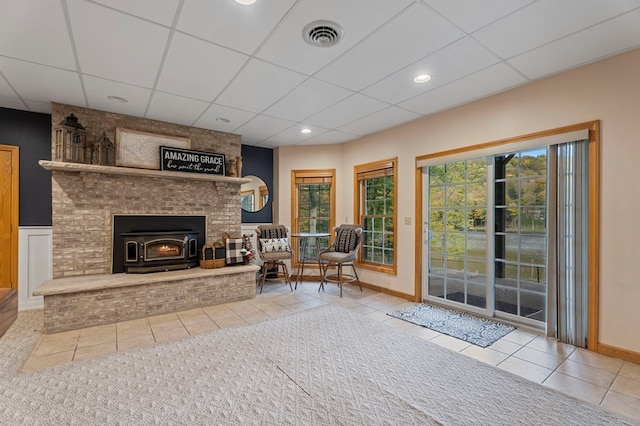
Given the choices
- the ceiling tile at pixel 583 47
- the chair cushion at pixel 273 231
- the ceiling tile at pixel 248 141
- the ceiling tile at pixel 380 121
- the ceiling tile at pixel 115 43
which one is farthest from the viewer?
the ceiling tile at pixel 248 141

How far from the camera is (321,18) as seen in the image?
209 centimetres

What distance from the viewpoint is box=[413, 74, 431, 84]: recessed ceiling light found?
2.93m

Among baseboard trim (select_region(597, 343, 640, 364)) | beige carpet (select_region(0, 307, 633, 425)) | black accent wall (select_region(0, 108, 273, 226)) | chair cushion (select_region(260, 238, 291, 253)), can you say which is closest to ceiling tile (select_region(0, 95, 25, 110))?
black accent wall (select_region(0, 108, 273, 226))

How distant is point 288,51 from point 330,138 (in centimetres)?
282

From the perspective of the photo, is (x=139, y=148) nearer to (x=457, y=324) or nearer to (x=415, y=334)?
(x=415, y=334)

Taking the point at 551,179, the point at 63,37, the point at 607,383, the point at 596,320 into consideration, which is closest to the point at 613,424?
the point at 607,383

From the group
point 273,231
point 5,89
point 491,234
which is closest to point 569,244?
point 491,234

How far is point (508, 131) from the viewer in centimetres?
330

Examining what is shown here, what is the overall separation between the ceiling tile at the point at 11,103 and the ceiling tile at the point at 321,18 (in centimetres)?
326

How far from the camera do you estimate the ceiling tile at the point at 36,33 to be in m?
2.00

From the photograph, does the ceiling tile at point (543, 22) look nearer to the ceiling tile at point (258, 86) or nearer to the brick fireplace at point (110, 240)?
the ceiling tile at point (258, 86)

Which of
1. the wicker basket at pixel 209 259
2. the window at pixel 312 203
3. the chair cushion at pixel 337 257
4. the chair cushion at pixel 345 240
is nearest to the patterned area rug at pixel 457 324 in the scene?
the chair cushion at pixel 337 257

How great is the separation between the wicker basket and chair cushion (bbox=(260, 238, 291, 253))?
0.78 metres

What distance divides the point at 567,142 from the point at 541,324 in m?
1.89
